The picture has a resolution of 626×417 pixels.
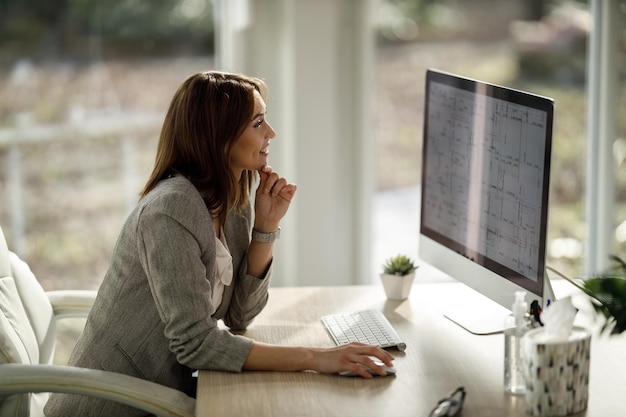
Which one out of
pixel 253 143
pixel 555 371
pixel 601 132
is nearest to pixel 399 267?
pixel 253 143

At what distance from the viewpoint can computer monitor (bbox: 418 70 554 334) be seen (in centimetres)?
180

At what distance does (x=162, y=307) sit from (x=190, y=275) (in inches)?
3.3

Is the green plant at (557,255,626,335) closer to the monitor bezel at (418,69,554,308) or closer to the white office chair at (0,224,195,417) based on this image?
the monitor bezel at (418,69,554,308)

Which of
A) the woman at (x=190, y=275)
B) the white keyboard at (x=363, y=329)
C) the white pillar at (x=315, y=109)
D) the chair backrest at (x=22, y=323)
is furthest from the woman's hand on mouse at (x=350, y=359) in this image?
the white pillar at (x=315, y=109)

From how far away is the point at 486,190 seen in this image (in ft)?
6.46

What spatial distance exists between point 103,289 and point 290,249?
1474 millimetres

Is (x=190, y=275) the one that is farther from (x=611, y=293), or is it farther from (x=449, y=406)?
(x=611, y=293)

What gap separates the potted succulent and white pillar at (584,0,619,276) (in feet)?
5.12

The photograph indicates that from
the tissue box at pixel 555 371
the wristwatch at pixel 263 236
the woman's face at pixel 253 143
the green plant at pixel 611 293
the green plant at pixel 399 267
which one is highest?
the woman's face at pixel 253 143

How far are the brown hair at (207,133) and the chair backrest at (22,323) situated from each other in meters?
0.39

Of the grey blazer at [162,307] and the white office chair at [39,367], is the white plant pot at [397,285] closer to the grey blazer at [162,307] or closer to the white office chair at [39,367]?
the grey blazer at [162,307]

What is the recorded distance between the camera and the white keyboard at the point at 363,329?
1.89 meters

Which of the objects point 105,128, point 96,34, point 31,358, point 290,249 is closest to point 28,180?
point 105,128

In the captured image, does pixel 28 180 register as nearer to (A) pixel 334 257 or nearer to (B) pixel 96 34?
(B) pixel 96 34
